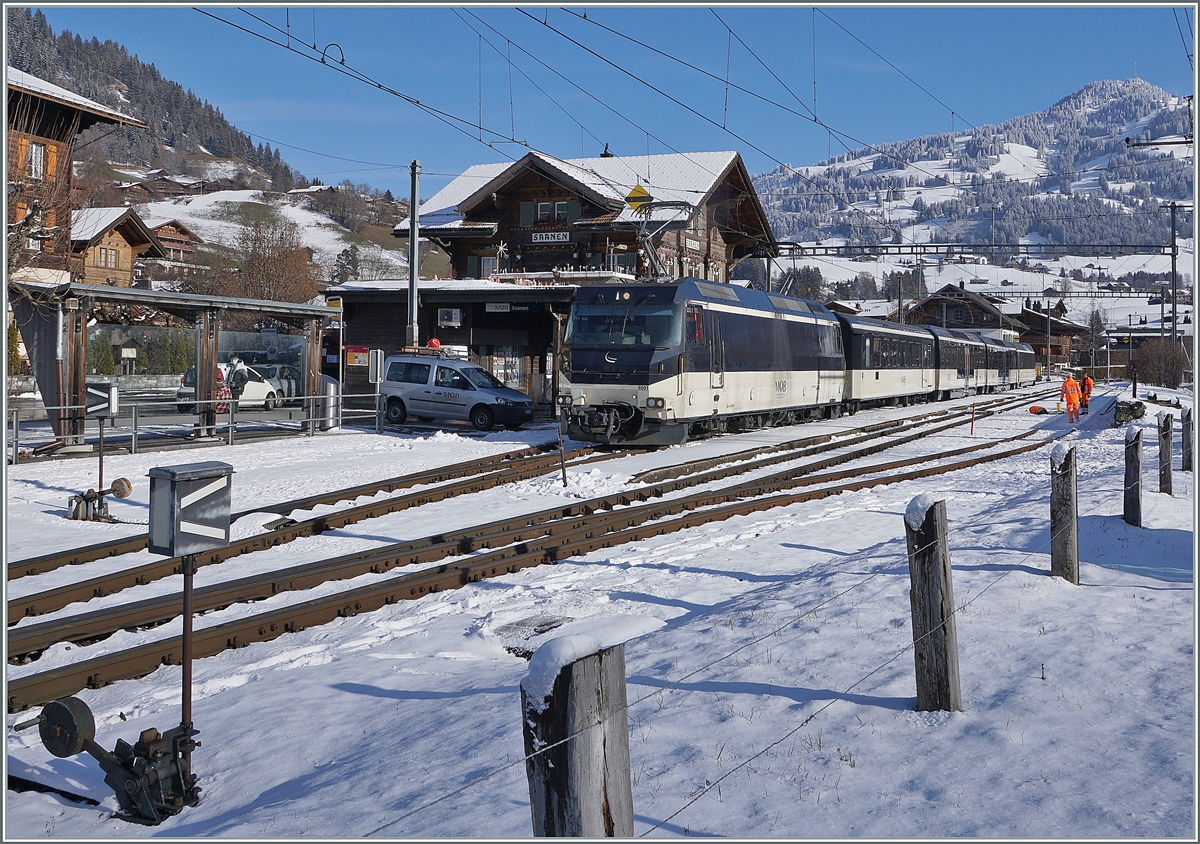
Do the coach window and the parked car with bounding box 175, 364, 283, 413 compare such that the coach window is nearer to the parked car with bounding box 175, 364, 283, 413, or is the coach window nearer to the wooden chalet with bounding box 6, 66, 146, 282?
the parked car with bounding box 175, 364, 283, 413

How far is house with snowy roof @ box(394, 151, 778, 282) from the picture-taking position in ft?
137

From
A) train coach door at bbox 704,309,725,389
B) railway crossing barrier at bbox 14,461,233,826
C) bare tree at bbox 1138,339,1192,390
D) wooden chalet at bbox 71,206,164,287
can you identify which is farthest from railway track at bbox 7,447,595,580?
bare tree at bbox 1138,339,1192,390

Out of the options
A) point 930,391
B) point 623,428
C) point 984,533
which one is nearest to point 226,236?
point 930,391

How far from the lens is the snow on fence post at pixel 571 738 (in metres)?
3.06

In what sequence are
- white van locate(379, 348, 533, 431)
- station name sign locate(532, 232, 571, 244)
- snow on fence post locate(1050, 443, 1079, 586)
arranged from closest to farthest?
snow on fence post locate(1050, 443, 1079, 586) → white van locate(379, 348, 533, 431) → station name sign locate(532, 232, 571, 244)

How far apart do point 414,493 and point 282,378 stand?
38.0 ft

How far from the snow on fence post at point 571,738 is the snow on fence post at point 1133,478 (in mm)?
8832

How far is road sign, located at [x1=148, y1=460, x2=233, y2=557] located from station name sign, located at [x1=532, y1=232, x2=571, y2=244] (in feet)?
125

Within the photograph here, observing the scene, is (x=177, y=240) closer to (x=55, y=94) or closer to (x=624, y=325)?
(x=55, y=94)

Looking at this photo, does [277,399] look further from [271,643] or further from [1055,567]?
[1055,567]

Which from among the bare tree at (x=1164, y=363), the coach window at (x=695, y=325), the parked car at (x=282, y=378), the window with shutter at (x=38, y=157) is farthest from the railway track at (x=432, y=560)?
the bare tree at (x=1164, y=363)

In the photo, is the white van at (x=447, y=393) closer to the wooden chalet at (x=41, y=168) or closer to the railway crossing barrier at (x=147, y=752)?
the wooden chalet at (x=41, y=168)

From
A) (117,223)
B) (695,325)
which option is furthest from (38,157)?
(695,325)

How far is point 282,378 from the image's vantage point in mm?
25000
